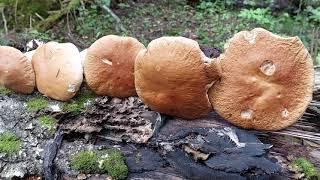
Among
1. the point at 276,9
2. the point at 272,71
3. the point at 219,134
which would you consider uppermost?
the point at 272,71

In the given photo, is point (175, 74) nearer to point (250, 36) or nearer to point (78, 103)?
point (250, 36)

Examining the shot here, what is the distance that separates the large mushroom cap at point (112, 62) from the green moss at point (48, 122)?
0.33 metres

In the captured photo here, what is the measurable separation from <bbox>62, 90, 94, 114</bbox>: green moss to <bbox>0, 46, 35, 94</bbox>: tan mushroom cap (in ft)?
0.91

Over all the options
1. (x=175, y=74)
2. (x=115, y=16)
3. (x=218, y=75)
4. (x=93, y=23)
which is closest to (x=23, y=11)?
(x=93, y=23)

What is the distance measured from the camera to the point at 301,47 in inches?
84.7

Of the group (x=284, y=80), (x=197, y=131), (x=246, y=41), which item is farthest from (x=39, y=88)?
(x=284, y=80)

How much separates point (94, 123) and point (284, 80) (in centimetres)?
109

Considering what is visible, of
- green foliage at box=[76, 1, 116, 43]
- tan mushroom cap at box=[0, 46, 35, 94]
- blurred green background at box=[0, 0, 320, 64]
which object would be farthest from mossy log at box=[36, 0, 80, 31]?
tan mushroom cap at box=[0, 46, 35, 94]

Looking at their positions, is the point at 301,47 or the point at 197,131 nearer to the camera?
the point at 301,47

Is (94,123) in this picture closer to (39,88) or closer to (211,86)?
(39,88)

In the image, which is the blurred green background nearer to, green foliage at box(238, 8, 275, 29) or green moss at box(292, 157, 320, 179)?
green foliage at box(238, 8, 275, 29)

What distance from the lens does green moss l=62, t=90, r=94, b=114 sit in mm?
2486

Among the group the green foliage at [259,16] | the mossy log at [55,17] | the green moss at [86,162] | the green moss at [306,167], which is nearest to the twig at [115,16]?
the mossy log at [55,17]

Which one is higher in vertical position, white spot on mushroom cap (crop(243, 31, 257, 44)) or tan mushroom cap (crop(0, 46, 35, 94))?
white spot on mushroom cap (crop(243, 31, 257, 44))
